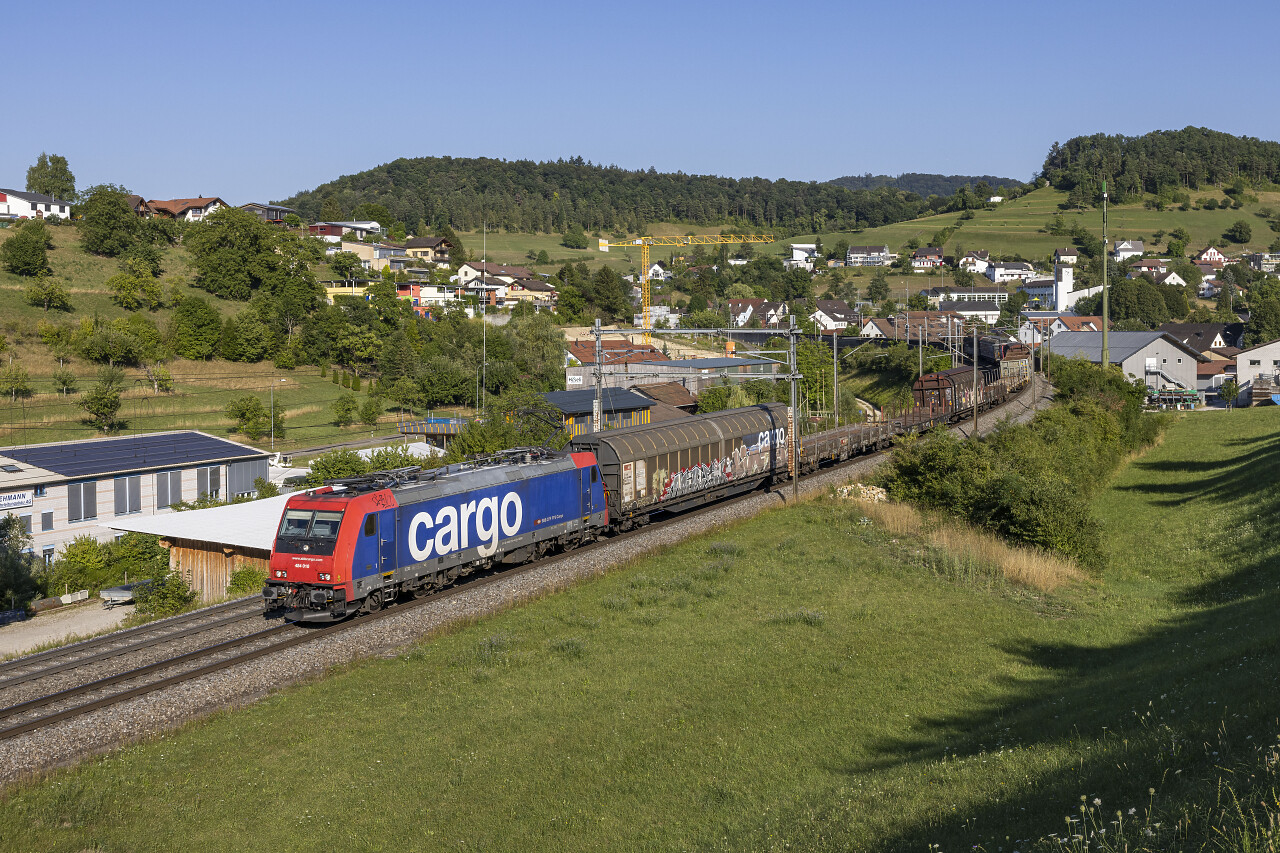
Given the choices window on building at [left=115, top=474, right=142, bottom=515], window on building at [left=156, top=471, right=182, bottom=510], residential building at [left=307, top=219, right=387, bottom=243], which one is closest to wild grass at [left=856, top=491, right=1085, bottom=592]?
window on building at [left=156, top=471, right=182, bottom=510]

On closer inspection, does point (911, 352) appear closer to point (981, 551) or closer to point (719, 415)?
point (719, 415)

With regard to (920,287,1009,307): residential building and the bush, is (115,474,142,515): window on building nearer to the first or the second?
the bush

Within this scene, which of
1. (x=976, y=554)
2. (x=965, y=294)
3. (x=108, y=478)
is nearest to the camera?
(x=976, y=554)

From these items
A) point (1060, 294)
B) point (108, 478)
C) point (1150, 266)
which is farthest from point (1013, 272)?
point (108, 478)

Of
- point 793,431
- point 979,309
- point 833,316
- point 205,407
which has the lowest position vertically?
point 205,407

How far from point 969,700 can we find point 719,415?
23487 mm

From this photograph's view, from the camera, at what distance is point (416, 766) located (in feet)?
50.2

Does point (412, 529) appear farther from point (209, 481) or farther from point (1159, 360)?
point (1159, 360)

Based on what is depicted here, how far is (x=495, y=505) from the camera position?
27.1m

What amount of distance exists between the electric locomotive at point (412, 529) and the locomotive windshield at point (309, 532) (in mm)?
25

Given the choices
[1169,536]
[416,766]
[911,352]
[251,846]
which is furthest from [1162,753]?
[911,352]

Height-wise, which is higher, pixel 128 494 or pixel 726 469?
pixel 726 469

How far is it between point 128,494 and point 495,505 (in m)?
30.8

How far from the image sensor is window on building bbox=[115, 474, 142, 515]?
47500 mm
